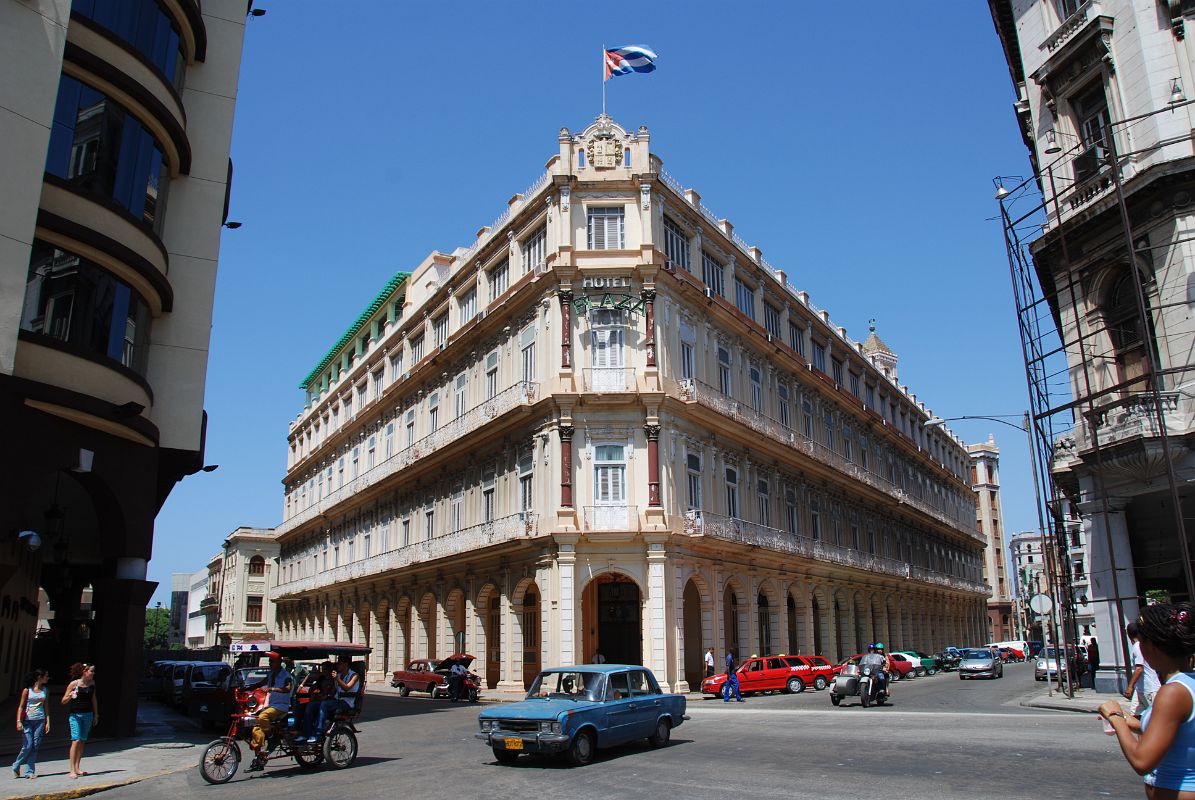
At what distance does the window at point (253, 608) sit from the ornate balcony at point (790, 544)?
183ft

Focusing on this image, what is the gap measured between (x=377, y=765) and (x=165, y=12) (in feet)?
57.2

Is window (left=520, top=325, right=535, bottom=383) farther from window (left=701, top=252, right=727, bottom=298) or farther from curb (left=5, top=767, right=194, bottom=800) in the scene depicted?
curb (left=5, top=767, right=194, bottom=800)

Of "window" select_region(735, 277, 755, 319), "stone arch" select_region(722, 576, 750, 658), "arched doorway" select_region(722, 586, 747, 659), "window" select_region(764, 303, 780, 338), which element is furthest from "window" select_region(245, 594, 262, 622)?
"window" select_region(735, 277, 755, 319)

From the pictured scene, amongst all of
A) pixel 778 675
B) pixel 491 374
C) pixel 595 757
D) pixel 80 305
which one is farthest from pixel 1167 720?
pixel 491 374

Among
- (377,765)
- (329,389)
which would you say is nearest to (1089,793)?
(377,765)

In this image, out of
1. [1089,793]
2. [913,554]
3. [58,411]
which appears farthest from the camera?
[913,554]

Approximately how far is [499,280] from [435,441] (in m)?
8.57

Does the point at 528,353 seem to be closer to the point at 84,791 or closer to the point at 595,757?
the point at 595,757

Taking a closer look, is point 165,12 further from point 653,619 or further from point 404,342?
point 404,342

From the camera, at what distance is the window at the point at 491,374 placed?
37.5 metres

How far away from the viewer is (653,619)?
98.3 feet

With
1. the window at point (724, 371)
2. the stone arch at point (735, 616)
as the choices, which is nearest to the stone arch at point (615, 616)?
the stone arch at point (735, 616)

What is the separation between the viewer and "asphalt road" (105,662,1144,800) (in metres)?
11.0

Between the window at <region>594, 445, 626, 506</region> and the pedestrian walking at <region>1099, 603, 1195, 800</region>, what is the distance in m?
27.0
